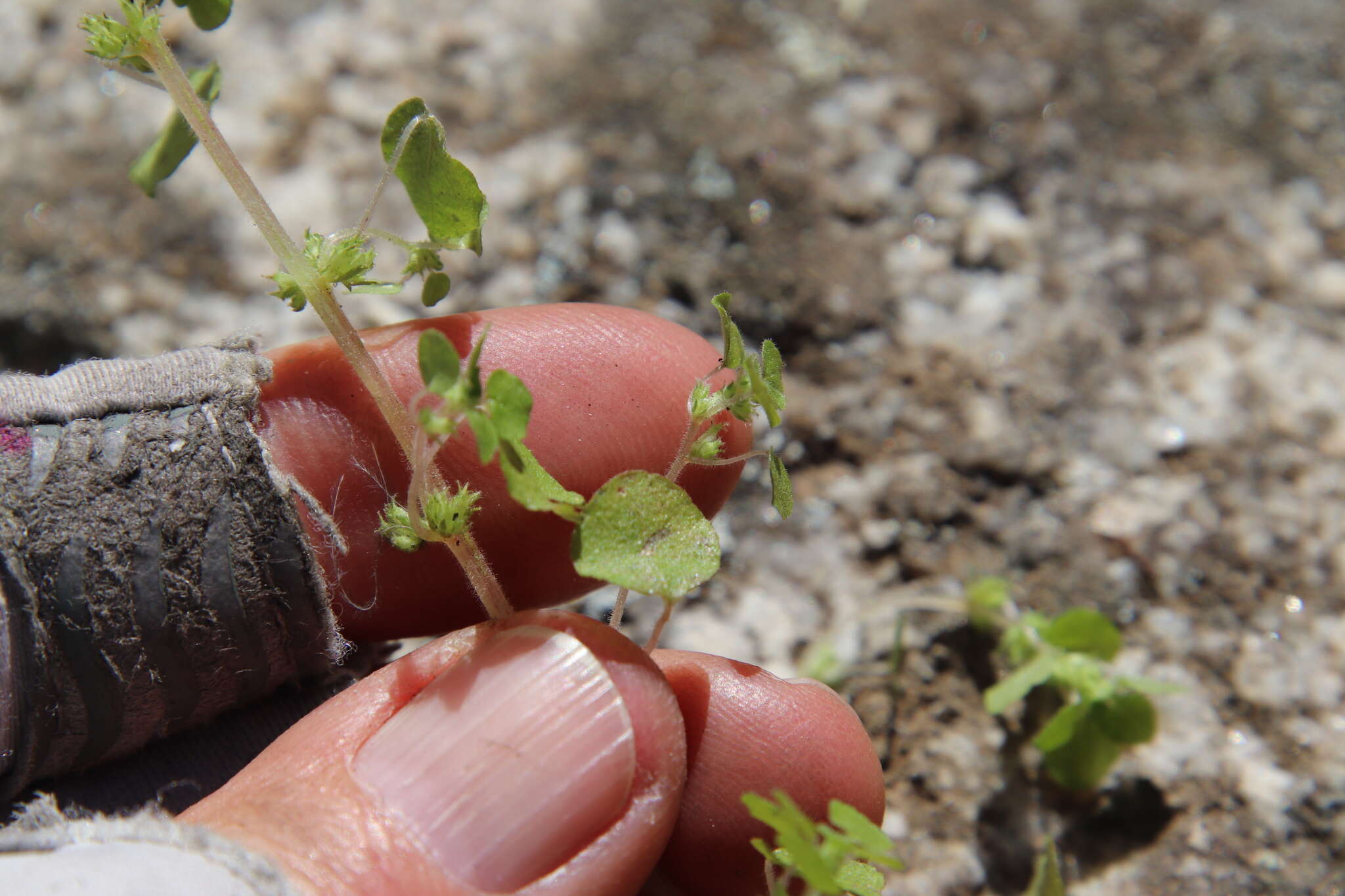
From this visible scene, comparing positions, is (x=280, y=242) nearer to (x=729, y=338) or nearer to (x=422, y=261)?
(x=422, y=261)

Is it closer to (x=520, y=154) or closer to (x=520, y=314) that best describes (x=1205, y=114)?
(x=520, y=154)

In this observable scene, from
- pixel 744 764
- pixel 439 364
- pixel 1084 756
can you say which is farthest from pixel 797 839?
pixel 1084 756

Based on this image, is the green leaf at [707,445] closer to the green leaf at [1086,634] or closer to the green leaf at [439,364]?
the green leaf at [439,364]

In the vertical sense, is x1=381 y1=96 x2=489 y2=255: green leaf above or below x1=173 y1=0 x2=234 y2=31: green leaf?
below

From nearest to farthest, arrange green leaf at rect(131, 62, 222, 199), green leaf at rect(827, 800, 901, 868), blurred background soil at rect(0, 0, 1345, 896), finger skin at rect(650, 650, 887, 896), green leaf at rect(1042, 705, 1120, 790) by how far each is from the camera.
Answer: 1. green leaf at rect(827, 800, 901, 868)
2. finger skin at rect(650, 650, 887, 896)
3. green leaf at rect(131, 62, 222, 199)
4. green leaf at rect(1042, 705, 1120, 790)
5. blurred background soil at rect(0, 0, 1345, 896)

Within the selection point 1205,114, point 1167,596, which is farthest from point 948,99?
point 1167,596

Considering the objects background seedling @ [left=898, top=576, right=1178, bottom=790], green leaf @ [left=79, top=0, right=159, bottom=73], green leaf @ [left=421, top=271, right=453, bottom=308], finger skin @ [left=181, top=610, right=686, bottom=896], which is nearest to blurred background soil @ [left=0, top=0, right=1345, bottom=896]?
background seedling @ [left=898, top=576, right=1178, bottom=790]

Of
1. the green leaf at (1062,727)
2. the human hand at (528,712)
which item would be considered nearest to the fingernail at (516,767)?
the human hand at (528,712)

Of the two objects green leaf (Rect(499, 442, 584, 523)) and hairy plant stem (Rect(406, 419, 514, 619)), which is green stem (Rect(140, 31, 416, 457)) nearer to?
hairy plant stem (Rect(406, 419, 514, 619))
